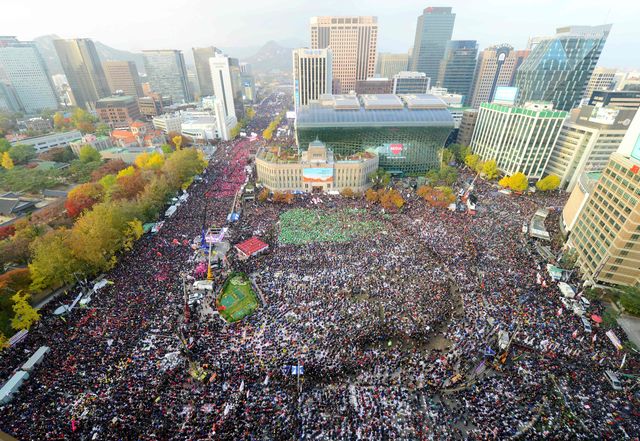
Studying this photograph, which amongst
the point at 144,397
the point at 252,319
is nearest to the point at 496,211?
the point at 252,319

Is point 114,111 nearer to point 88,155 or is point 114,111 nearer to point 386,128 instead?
point 88,155

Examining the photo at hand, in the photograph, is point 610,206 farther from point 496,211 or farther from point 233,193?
point 233,193

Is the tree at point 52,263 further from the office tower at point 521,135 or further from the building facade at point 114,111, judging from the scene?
the building facade at point 114,111

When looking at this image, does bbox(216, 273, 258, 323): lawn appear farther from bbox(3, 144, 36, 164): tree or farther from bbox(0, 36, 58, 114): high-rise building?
bbox(0, 36, 58, 114): high-rise building

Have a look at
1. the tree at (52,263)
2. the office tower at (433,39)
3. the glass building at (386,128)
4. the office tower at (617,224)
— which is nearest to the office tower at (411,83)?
the glass building at (386,128)

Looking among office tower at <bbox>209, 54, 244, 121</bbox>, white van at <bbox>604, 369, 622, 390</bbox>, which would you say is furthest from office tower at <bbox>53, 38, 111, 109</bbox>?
white van at <bbox>604, 369, 622, 390</bbox>

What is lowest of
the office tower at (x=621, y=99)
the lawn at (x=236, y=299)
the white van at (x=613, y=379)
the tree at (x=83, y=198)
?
the lawn at (x=236, y=299)
